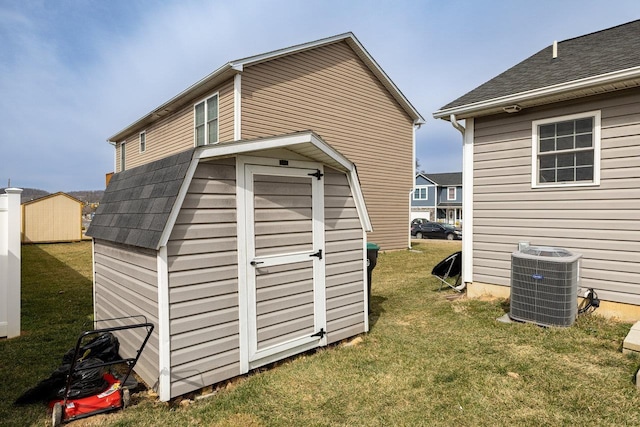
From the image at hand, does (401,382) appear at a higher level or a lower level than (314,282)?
lower

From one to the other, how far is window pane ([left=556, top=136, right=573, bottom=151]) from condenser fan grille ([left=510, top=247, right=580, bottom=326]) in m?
1.75

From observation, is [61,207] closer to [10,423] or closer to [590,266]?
[10,423]

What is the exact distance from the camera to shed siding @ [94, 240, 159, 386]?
10.4ft

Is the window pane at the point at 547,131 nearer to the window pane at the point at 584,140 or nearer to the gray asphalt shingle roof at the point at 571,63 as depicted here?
the window pane at the point at 584,140

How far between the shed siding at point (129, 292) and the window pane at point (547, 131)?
5939 millimetres

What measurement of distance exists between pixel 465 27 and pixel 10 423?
44.8 feet

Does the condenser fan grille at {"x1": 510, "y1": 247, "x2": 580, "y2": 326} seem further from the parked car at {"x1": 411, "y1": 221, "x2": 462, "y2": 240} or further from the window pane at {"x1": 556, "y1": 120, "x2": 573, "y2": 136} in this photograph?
the parked car at {"x1": 411, "y1": 221, "x2": 462, "y2": 240}

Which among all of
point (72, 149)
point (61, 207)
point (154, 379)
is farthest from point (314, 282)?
point (72, 149)

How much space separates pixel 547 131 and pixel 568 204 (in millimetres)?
1225

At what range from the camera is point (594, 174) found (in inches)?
201

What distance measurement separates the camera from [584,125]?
5250mm

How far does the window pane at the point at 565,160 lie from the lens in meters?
5.41

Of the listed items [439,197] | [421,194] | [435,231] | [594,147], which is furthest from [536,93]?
[421,194]

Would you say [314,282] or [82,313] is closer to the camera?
[314,282]
